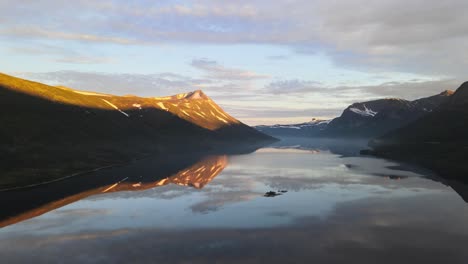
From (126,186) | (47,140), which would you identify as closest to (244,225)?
(126,186)

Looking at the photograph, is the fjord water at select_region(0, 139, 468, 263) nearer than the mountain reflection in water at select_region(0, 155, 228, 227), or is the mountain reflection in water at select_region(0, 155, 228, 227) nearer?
the fjord water at select_region(0, 139, 468, 263)

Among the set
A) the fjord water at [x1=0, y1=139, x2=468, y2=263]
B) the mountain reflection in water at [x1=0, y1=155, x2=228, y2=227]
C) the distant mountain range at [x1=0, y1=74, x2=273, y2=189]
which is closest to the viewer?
the fjord water at [x1=0, y1=139, x2=468, y2=263]

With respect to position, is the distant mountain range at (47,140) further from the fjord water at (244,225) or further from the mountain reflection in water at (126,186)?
the fjord water at (244,225)

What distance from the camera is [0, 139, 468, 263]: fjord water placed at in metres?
37.8

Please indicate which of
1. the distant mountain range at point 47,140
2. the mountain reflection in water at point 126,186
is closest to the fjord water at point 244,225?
the mountain reflection in water at point 126,186

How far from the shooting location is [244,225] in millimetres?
50188

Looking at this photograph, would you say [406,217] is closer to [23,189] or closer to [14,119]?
[23,189]

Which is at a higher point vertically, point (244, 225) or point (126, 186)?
point (126, 186)

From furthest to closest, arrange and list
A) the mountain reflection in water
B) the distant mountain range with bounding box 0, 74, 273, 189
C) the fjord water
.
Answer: the distant mountain range with bounding box 0, 74, 273, 189 < the mountain reflection in water < the fjord water

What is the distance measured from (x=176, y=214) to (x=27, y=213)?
24.1 m

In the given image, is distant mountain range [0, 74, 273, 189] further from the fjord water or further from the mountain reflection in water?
the fjord water

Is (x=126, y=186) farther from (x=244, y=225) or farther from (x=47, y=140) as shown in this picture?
(x=47, y=140)

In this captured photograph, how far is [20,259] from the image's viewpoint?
36.9 m

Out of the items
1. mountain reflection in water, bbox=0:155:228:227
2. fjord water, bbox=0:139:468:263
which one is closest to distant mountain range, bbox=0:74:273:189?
mountain reflection in water, bbox=0:155:228:227
